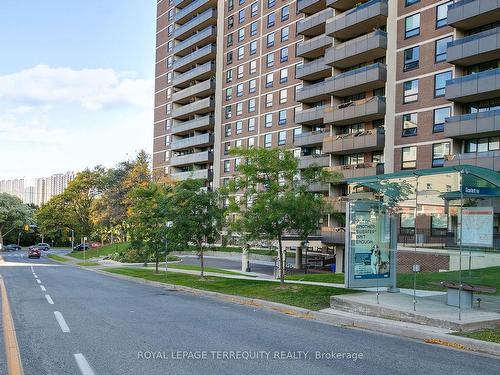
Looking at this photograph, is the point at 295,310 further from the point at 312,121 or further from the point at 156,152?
the point at 156,152

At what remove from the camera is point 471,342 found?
9.48 m

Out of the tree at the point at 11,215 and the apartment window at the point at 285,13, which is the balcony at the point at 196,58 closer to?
the apartment window at the point at 285,13

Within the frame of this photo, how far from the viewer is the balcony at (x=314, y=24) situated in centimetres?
4647

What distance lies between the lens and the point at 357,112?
40.0 meters

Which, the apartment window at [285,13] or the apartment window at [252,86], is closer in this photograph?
the apartment window at [285,13]

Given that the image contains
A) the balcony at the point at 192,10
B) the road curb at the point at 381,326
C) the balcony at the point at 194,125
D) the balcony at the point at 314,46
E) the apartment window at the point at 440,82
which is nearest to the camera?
the road curb at the point at 381,326

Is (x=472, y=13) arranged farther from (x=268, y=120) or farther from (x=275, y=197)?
(x=268, y=120)

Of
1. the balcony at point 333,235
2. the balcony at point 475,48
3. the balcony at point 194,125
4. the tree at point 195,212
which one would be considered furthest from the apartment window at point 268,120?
the tree at point 195,212

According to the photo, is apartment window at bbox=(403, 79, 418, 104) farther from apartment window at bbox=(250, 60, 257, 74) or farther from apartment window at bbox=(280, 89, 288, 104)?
apartment window at bbox=(250, 60, 257, 74)

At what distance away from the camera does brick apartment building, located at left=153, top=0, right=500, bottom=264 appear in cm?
3244

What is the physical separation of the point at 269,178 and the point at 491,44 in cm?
2024

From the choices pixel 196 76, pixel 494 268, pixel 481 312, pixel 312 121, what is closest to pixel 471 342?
Result: pixel 481 312

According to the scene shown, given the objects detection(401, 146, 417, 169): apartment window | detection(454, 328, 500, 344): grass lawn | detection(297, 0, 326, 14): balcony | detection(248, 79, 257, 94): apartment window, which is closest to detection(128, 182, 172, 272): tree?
detection(401, 146, 417, 169): apartment window

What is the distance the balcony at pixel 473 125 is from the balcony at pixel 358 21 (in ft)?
37.0
